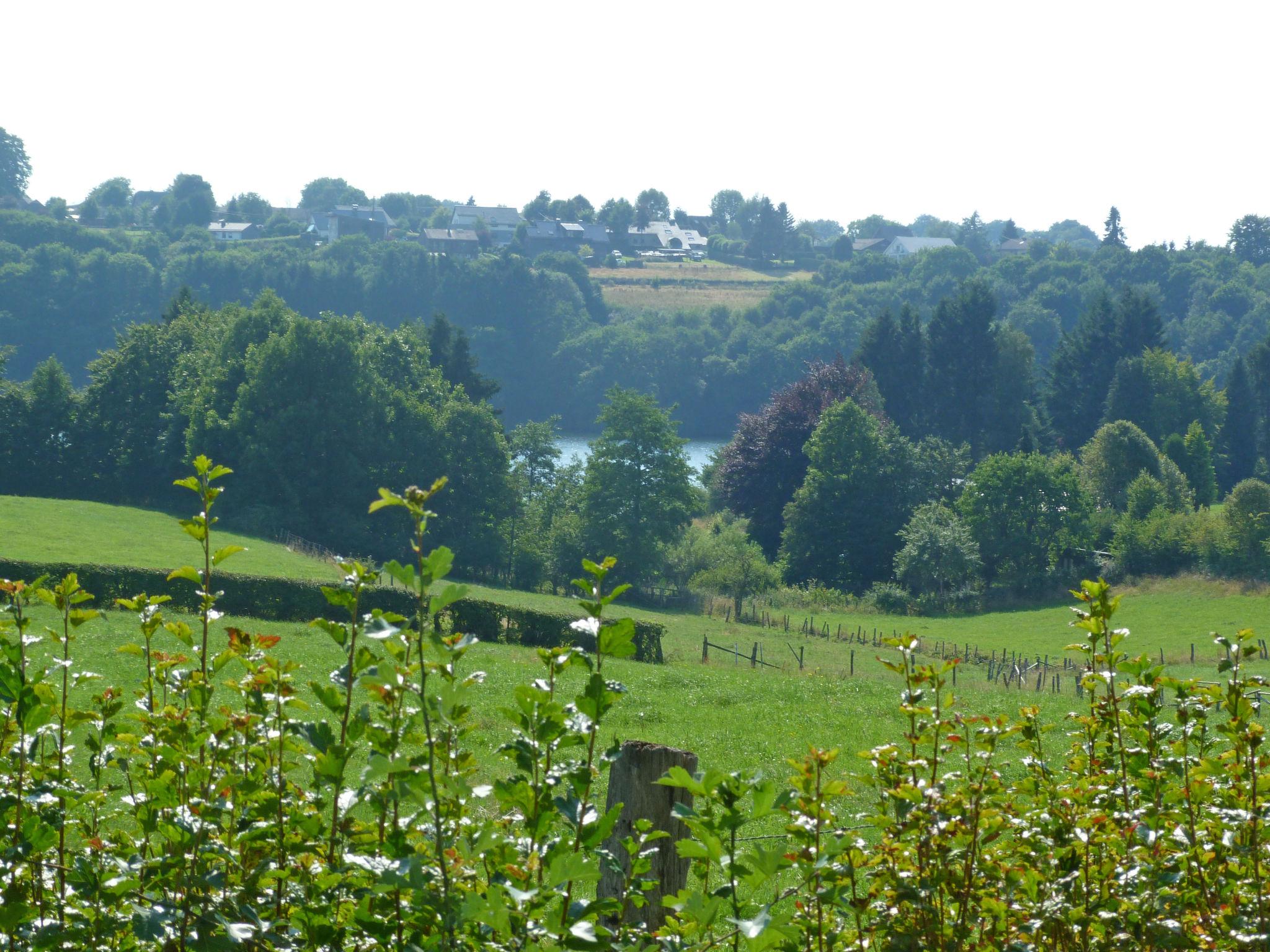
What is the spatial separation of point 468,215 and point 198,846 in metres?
170

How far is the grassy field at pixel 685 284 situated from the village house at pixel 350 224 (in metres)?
31.8

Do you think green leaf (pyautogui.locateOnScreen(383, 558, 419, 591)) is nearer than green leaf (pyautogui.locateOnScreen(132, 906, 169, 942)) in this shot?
Yes

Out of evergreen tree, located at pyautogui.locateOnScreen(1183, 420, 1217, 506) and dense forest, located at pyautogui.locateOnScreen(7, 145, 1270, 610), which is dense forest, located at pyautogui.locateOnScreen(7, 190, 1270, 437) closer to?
dense forest, located at pyautogui.locateOnScreen(7, 145, 1270, 610)

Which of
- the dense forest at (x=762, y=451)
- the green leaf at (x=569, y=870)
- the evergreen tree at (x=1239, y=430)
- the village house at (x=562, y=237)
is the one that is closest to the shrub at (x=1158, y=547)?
the dense forest at (x=762, y=451)

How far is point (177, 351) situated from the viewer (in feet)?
169

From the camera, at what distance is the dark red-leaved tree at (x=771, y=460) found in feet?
189

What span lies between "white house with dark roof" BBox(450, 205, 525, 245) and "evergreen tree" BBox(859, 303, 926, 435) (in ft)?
313

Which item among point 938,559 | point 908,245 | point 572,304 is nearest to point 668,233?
point 908,245

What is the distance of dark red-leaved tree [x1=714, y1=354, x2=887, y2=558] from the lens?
189 feet

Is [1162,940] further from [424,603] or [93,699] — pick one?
[93,699]

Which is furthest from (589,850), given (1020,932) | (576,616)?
(576,616)

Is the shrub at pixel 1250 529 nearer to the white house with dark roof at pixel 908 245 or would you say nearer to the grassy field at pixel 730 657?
the grassy field at pixel 730 657

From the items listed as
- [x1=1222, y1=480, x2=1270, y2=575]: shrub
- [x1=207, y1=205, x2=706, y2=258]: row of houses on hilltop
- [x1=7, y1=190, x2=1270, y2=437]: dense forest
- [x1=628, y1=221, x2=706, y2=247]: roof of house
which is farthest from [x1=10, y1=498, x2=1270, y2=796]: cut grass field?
[x1=628, y1=221, x2=706, y2=247]: roof of house

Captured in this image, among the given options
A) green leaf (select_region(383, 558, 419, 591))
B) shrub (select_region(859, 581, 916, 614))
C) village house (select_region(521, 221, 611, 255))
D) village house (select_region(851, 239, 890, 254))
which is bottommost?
shrub (select_region(859, 581, 916, 614))
